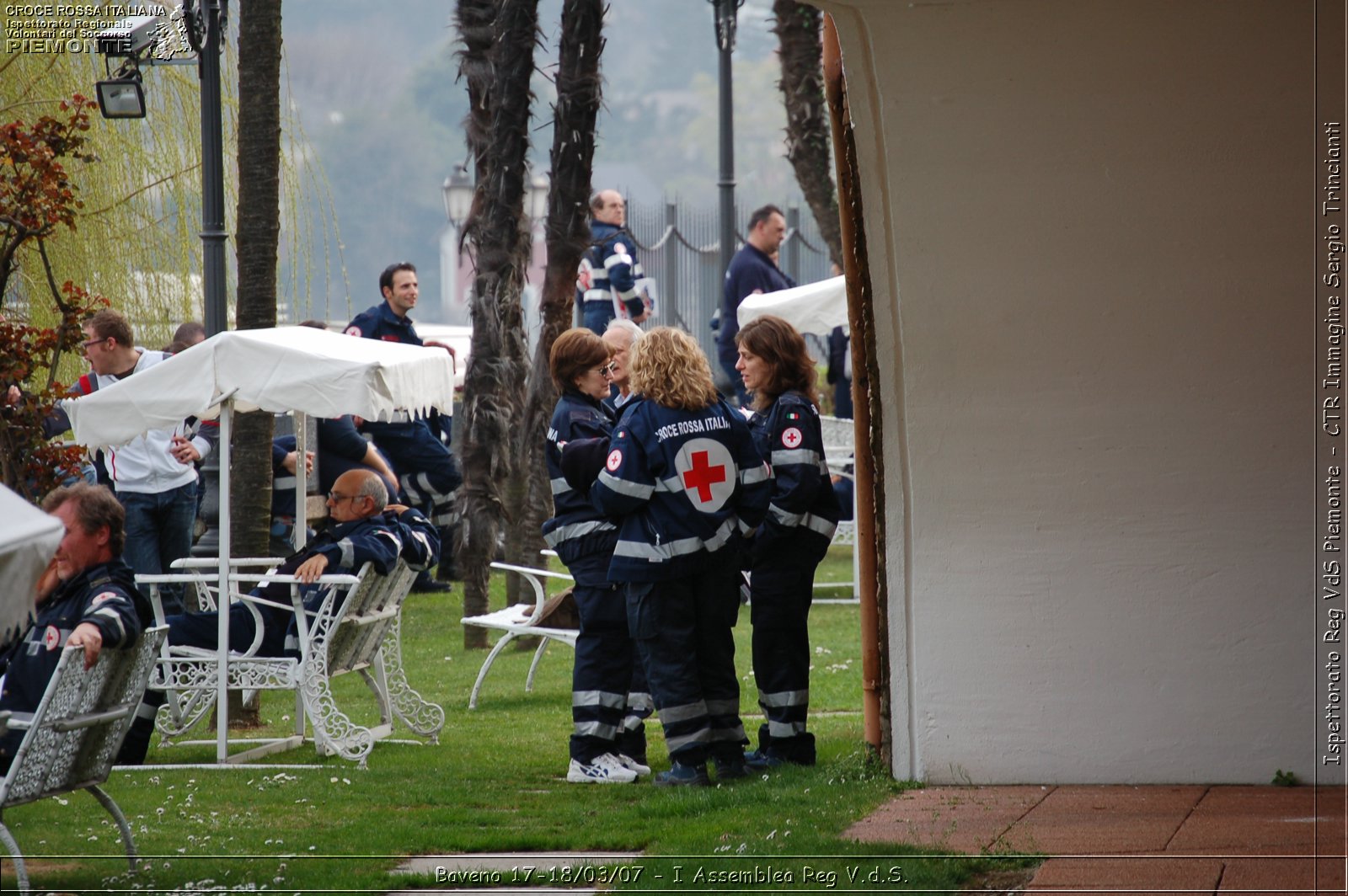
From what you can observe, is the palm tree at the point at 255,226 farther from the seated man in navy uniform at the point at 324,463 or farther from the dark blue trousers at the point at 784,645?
the dark blue trousers at the point at 784,645

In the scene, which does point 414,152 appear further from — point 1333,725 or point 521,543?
point 1333,725

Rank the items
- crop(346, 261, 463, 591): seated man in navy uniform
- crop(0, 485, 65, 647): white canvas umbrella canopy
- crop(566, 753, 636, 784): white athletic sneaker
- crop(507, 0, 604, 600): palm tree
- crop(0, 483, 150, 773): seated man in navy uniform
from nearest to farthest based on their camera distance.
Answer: crop(0, 485, 65, 647): white canvas umbrella canopy, crop(0, 483, 150, 773): seated man in navy uniform, crop(566, 753, 636, 784): white athletic sneaker, crop(346, 261, 463, 591): seated man in navy uniform, crop(507, 0, 604, 600): palm tree

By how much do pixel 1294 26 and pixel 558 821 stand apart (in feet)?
13.7

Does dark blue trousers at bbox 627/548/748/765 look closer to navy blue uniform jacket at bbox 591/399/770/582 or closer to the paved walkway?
navy blue uniform jacket at bbox 591/399/770/582

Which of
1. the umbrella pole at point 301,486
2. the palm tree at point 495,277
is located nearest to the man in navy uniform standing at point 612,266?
the palm tree at point 495,277

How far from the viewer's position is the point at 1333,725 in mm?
6887

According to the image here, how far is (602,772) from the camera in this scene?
7988 millimetres

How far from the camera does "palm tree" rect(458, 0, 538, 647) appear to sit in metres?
13.2

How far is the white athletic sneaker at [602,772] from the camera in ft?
26.1

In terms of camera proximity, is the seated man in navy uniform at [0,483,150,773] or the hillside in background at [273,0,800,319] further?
the hillside in background at [273,0,800,319]

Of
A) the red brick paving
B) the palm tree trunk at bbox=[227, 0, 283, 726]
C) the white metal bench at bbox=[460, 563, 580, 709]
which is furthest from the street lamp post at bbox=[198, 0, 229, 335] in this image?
the red brick paving

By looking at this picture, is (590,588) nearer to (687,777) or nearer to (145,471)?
(687,777)

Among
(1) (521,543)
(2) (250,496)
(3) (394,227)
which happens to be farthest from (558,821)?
(3) (394,227)

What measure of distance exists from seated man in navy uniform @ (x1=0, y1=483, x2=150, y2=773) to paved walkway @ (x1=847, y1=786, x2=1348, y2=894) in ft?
9.65
